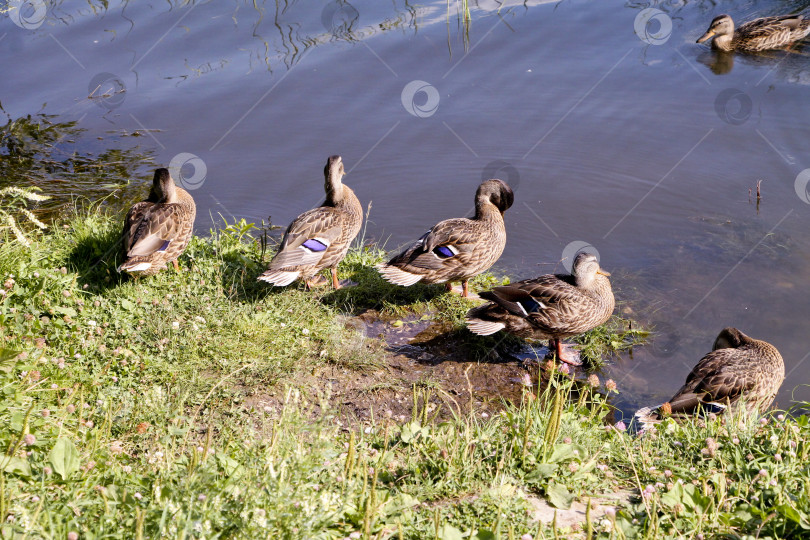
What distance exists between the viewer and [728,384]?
4.81 meters

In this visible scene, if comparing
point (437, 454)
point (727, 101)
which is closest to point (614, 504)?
point (437, 454)

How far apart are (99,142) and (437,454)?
719 cm

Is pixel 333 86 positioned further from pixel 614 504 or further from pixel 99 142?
pixel 614 504

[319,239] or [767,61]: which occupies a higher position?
[767,61]
